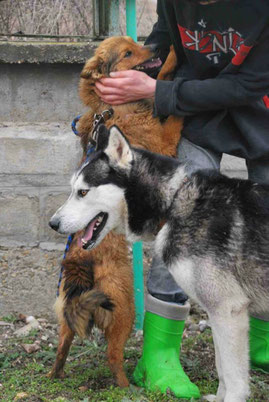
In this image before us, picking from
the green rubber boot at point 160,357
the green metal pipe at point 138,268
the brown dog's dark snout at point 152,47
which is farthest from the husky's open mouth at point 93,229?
the brown dog's dark snout at point 152,47

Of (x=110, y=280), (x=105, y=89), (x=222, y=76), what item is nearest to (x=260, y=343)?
(x=110, y=280)

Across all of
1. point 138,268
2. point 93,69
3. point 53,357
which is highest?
point 93,69

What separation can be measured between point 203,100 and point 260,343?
1616mm

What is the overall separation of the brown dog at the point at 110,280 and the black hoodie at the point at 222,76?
1.06 ft

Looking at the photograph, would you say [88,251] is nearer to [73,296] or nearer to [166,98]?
[73,296]

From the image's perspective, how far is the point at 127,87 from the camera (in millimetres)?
3902

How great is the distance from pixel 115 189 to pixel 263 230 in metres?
0.79

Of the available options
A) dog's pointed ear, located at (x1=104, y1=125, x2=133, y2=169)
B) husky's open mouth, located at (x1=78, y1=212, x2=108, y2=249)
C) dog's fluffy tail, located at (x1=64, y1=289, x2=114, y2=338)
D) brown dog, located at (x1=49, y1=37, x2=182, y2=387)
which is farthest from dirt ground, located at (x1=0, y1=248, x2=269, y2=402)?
dog's pointed ear, located at (x1=104, y1=125, x2=133, y2=169)

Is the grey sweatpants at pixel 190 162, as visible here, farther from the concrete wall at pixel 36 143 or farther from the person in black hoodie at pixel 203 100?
the concrete wall at pixel 36 143

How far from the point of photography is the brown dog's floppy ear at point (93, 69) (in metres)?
4.41

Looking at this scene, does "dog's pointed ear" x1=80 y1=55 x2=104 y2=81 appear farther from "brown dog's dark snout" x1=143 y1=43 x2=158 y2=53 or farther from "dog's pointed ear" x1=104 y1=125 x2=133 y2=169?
"dog's pointed ear" x1=104 y1=125 x2=133 y2=169

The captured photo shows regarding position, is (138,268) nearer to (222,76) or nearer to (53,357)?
(53,357)

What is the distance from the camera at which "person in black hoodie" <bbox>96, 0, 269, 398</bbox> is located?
350 centimetres

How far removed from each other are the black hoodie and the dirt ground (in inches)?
54.9
